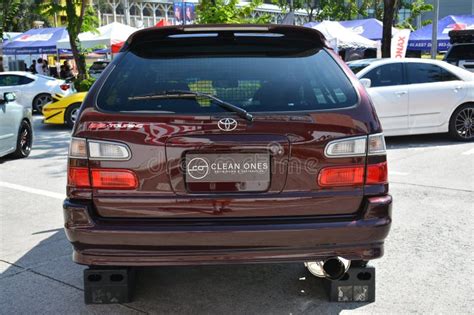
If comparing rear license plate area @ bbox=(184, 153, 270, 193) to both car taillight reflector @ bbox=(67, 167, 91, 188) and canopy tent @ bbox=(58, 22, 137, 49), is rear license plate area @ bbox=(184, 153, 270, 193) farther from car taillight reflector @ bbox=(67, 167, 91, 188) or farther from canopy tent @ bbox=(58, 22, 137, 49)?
canopy tent @ bbox=(58, 22, 137, 49)

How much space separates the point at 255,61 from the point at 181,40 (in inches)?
19.6

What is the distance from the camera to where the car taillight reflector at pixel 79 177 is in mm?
2949

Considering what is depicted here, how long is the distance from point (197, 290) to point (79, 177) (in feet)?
4.21

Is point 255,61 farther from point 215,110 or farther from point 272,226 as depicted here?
point 272,226

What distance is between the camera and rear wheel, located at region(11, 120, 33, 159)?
30.4 feet

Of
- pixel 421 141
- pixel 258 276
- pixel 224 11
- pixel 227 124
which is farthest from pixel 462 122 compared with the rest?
pixel 227 124

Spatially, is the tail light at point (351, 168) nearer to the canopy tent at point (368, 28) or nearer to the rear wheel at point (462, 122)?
the rear wheel at point (462, 122)

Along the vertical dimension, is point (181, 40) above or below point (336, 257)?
above

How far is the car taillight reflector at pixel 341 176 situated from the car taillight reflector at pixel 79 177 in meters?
1.29

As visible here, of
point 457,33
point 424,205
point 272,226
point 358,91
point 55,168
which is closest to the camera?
point 272,226

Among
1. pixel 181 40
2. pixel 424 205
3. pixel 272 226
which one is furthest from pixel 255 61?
pixel 424 205

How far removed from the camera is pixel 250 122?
2.89m

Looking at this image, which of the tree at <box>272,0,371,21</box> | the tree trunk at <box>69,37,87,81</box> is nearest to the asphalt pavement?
the tree trunk at <box>69,37,87,81</box>

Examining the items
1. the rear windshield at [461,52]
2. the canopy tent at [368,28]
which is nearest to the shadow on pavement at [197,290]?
the rear windshield at [461,52]
